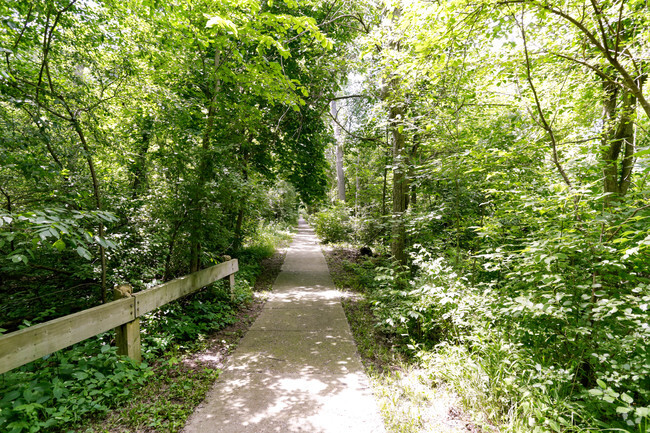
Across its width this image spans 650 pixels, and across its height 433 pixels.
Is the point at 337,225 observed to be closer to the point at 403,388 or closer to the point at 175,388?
the point at 403,388

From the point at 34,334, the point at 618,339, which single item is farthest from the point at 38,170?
the point at 618,339

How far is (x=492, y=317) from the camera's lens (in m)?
3.13

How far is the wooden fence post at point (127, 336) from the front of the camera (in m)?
3.13

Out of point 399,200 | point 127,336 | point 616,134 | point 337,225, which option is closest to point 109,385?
point 127,336

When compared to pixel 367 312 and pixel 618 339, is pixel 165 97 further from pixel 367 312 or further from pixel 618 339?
pixel 618 339

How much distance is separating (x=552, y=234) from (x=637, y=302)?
0.76 metres

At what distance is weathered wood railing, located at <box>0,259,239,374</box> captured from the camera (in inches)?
86.2

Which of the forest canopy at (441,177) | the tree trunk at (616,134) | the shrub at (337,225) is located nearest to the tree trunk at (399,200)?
the forest canopy at (441,177)

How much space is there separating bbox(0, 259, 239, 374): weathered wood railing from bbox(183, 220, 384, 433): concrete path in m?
1.12

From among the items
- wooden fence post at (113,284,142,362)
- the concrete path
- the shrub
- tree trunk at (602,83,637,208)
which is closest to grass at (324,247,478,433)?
the concrete path

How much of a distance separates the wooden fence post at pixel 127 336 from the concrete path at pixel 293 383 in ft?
3.25

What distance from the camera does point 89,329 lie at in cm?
272

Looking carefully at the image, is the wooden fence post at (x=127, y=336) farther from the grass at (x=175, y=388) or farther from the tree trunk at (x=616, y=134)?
the tree trunk at (x=616, y=134)

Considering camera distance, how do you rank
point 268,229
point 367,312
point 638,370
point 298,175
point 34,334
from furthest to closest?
point 268,229
point 298,175
point 367,312
point 34,334
point 638,370
